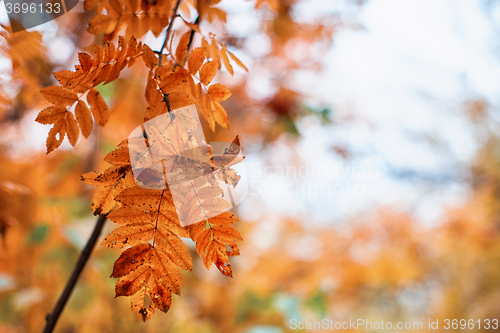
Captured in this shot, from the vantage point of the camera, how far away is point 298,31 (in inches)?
67.6

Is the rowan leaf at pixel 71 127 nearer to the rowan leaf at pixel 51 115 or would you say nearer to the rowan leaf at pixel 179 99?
the rowan leaf at pixel 51 115

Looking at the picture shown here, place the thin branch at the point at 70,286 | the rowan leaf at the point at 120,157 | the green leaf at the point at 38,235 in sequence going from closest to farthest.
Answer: the rowan leaf at the point at 120,157 → the thin branch at the point at 70,286 → the green leaf at the point at 38,235

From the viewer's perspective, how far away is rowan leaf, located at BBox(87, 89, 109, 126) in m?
0.37

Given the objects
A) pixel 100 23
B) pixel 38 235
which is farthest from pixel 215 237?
pixel 38 235

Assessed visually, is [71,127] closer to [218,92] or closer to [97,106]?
[97,106]

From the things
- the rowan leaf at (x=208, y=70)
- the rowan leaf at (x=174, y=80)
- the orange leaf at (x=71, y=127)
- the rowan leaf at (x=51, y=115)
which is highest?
the rowan leaf at (x=208, y=70)

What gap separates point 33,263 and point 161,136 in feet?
6.30

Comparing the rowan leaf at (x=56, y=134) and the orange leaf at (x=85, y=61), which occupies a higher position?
the orange leaf at (x=85, y=61)

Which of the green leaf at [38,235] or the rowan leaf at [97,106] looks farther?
the green leaf at [38,235]

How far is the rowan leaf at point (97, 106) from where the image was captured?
14.6 inches

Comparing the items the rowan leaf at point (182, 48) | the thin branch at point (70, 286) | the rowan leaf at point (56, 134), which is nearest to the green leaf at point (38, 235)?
the thin branch at point (70, 286)

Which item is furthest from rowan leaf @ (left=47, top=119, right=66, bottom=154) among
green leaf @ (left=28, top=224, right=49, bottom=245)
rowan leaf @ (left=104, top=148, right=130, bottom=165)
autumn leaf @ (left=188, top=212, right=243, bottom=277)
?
green leaf @ (left=28, top=224, right=49, bottom=245)

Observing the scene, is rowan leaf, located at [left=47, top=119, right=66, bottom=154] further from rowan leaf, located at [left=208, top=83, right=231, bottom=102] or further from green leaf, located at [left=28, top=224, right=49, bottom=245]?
green leaf, located at [left=28, top=224, right=49, bottom=245]

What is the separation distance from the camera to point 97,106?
1.24 feet
